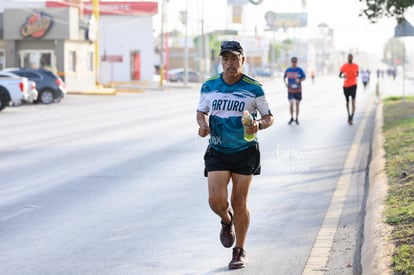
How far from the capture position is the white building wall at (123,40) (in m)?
79.3

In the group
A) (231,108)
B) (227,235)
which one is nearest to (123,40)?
(227,235)

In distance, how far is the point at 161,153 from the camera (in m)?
16.8

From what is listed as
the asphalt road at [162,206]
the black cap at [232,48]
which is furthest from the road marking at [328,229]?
the black cap at [232,48]

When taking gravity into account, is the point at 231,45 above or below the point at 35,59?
above

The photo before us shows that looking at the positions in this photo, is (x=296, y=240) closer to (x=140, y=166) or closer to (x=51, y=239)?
(x=51, y=239)

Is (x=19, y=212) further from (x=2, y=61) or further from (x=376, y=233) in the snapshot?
(x=2, y=61)

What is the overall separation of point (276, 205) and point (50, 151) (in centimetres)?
741

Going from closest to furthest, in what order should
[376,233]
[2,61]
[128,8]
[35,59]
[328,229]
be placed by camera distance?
[376,233], [328,229], [35,59], [2,61], [128,8]

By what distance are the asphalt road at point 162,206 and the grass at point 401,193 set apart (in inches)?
15.3

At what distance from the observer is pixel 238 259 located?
739cm

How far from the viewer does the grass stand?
22.7 feet

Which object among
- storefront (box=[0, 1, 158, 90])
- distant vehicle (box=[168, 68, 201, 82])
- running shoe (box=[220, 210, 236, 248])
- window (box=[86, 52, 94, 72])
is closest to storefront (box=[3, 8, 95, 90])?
storefront (box=[0, 1, 158, 90])

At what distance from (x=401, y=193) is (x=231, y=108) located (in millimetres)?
3506

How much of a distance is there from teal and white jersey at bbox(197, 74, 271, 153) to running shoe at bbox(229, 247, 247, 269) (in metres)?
0.77
